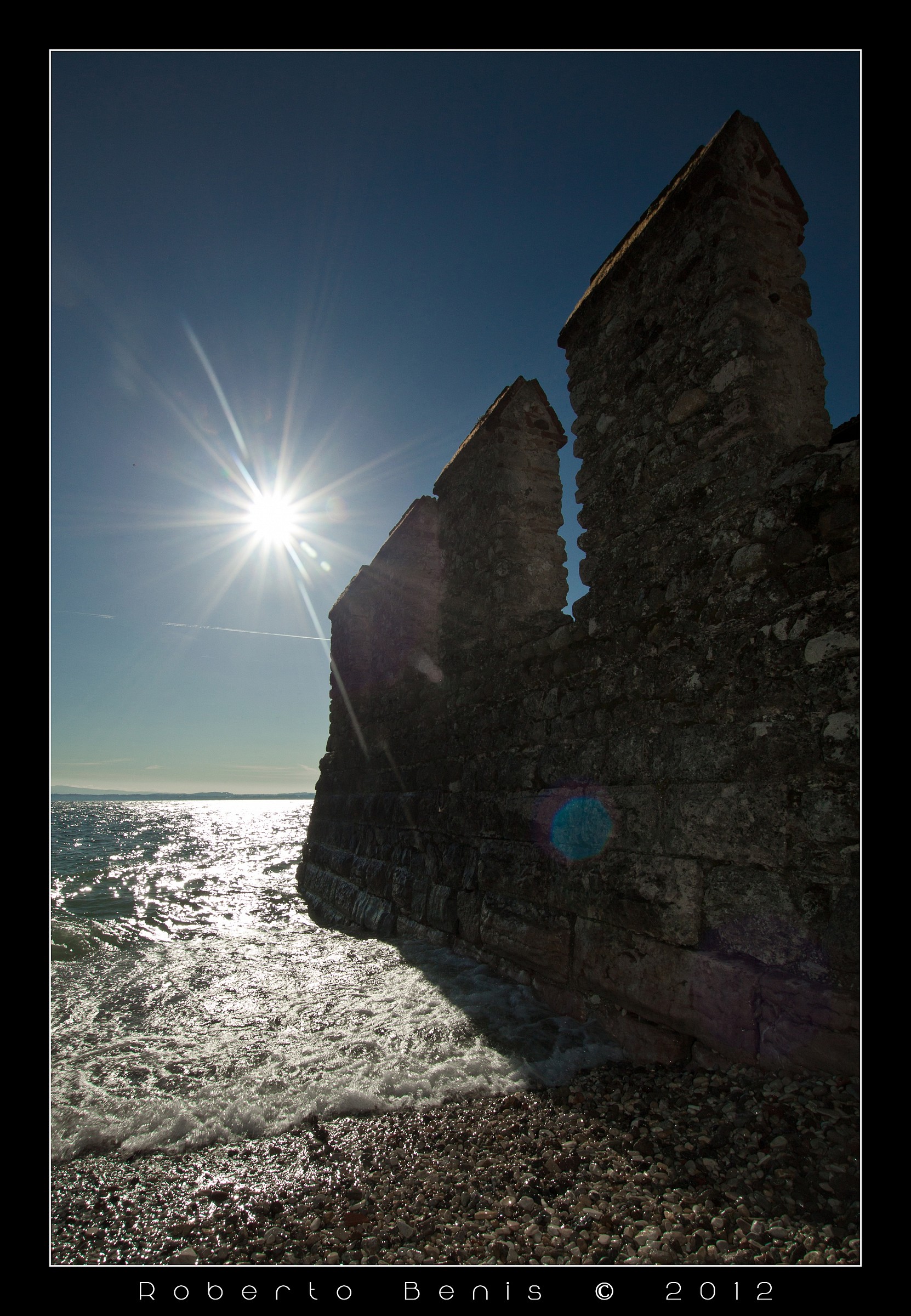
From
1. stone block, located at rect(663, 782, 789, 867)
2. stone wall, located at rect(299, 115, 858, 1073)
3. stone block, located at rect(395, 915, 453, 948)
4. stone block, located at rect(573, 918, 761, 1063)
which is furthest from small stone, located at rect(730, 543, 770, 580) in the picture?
stone block, located at rect(395, 915, 453, 948)

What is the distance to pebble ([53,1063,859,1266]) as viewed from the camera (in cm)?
164

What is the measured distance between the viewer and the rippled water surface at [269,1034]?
2.66 m

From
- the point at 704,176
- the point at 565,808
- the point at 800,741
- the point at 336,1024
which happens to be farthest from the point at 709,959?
the point at 704,176

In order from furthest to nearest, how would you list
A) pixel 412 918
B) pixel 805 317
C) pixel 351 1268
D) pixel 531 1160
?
pixel 412 918 < pixel 805 317 < pixel 531 1160 < pixel 351 1268

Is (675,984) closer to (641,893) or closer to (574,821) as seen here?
(641,893)

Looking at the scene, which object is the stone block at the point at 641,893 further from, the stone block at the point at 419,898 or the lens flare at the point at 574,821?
the stone block at the point at 419,898

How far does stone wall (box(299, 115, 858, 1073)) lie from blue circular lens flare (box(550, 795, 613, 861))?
0.02 metres

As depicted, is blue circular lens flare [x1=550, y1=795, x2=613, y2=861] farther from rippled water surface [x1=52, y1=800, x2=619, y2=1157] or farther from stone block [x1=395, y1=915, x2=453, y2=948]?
stone block [x1=395, y1=915, x2=453, y2=948]

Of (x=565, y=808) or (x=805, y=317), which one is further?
(x=565, y=808)

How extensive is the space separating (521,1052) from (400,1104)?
28.5 inches

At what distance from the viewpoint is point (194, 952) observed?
19.7 ft

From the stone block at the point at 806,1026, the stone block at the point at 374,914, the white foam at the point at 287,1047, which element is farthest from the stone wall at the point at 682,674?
the stone block at the point at 374,914

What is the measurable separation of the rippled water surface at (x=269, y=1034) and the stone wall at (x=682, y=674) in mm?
400

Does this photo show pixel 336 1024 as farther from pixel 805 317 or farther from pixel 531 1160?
pixel 805 317
